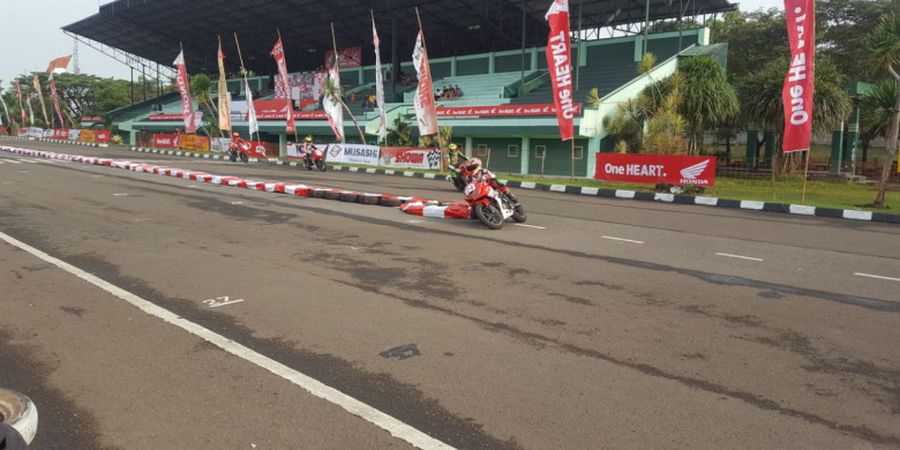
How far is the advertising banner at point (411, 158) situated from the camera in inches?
1091

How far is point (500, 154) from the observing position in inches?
1287

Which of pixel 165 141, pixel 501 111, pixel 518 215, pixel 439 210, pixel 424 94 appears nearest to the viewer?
pixel 518 215

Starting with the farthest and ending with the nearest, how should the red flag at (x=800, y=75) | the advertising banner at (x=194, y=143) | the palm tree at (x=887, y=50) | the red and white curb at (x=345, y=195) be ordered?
the advertising banner at (x=194, y=143), the palm tree at (x=887, y=50), the red flag at (x=800, y=75), the red and white curb at (x=345, y=195)

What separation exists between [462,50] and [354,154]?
24.2 meters

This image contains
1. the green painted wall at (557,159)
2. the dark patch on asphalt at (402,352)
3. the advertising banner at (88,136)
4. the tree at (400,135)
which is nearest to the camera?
the dark patch on asphalt at (402,352)

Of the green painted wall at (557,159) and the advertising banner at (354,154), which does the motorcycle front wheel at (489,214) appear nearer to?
the green painted wall at (557,159)

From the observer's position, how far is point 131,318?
555 centimetres

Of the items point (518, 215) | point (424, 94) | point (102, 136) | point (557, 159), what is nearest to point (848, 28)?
point (557, 159)

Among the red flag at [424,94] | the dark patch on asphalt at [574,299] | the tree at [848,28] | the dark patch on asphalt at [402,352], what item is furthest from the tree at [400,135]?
the dark patch on asphalt at [402,352]

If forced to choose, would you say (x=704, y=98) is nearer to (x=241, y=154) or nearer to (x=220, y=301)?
(x=241, y=154)

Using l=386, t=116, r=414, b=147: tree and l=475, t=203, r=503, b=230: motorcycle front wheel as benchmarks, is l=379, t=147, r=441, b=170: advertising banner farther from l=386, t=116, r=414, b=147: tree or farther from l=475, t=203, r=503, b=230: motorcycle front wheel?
l=475, t=203, r=503, b=230: motorcycle front wheel

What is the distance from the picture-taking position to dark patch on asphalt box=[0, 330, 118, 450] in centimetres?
338

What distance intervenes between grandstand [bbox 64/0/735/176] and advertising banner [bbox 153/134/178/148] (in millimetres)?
3247

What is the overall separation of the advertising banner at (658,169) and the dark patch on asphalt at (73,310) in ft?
54.1
